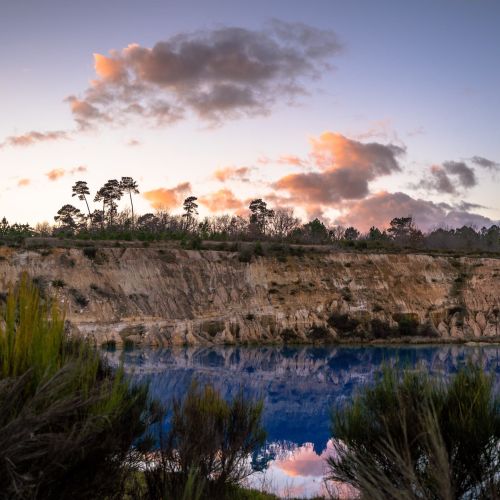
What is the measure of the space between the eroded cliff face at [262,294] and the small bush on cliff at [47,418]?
3979 centimetres

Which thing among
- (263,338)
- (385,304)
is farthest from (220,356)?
(385,304)

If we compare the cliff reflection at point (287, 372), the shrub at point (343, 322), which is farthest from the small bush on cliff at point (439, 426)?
the shrub at point (343, 322)

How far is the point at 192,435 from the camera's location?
874cm

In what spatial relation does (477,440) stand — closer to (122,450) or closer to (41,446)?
(122,450)

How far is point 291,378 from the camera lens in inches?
1305

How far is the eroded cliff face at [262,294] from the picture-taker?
49062 mm

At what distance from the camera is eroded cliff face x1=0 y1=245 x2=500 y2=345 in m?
49.1

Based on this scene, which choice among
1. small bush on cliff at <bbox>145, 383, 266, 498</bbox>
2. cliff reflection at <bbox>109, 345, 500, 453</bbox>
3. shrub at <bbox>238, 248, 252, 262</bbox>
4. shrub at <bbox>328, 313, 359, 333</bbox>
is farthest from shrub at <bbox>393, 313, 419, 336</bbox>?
small bush on cliff at <bbox>145, 383, 266, 498</bbox>

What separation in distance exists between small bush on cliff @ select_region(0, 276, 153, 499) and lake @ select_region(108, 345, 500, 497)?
6.64 feet

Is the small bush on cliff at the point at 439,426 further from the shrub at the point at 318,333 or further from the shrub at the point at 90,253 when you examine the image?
the shrub at the point at 90,253

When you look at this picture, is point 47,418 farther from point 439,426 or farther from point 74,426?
point 439,426

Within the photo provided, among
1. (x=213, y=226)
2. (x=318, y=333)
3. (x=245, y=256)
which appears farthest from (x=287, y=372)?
(x=213, y=226)

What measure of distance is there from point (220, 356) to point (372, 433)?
3281 cm

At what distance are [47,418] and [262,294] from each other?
49941 mm
